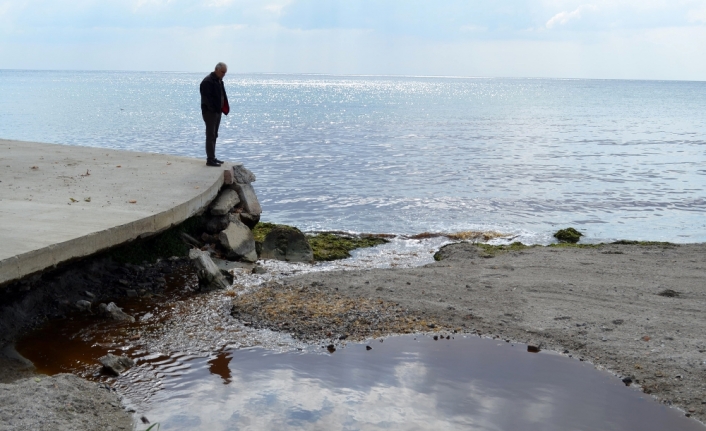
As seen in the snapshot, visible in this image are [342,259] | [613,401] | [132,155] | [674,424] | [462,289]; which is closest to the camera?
[674,424]

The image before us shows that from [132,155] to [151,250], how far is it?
207 inches

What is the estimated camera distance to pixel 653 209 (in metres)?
19.0

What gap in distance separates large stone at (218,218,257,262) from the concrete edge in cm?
77

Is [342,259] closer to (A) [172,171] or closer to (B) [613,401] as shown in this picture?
(A) [172,171]

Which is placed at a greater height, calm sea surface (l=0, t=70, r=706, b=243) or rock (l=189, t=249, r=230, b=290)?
rock (l=189, t=249, r=230, b=290)

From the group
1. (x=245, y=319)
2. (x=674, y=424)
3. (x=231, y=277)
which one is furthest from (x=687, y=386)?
(x=231, y=277)

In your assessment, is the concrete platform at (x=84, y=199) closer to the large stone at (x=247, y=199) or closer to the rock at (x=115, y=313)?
the large stone at (x=247, y=199)

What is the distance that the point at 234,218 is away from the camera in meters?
11.6

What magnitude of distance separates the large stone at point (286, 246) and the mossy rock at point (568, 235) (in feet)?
19.2

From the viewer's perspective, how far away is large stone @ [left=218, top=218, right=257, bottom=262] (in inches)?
433

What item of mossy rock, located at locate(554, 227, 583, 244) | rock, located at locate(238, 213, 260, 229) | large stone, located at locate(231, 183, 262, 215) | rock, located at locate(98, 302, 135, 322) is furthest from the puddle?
mossy rock, located at locate(554, 227, 583, 244)

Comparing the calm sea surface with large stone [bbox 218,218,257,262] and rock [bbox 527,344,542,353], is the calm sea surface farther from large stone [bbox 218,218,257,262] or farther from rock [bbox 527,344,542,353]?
rock [bbox 527,344,542,353]

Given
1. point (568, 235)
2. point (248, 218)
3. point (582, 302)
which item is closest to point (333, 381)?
point (582, 302)

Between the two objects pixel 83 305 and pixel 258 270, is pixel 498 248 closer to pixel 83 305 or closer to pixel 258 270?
pixel 258 270
